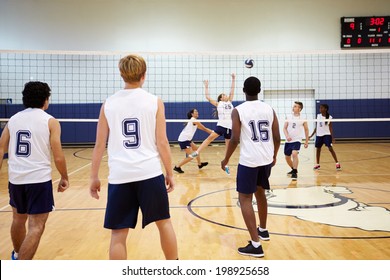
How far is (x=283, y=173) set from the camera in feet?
28.1

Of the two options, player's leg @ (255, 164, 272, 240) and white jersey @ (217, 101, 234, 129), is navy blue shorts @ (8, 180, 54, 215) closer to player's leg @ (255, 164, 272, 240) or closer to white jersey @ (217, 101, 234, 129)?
player's leg @ (255, 164, 272, 240)

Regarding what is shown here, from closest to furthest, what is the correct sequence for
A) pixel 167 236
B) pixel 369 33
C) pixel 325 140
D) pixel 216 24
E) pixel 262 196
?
pixel 167 236
pixel 262 196
pixel 325 140
pixel 369 33
pixel 216 24

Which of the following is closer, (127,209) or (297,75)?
(127,209)

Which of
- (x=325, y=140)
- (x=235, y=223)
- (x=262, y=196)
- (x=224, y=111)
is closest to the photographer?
(x=262, y=196)

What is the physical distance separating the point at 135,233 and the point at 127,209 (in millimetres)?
1969

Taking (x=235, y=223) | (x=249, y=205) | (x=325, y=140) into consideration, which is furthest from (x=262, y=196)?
(x=325, y=140)

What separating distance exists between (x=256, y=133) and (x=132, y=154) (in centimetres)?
150

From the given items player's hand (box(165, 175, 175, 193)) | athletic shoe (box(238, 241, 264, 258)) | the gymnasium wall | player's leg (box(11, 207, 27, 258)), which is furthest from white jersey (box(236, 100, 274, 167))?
the gymnasium wall

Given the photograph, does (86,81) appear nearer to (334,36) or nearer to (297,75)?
(297,75)

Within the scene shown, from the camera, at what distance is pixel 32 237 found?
2.82 m

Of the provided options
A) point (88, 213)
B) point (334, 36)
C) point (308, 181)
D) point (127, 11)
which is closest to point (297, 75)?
point (334, 36)

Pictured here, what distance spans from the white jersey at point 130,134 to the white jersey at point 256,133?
1.34 metres

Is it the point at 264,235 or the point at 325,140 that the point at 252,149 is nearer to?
the point at 264,235

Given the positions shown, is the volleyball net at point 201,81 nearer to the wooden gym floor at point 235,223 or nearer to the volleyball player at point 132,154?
the wooden gym floor at point 235,223
